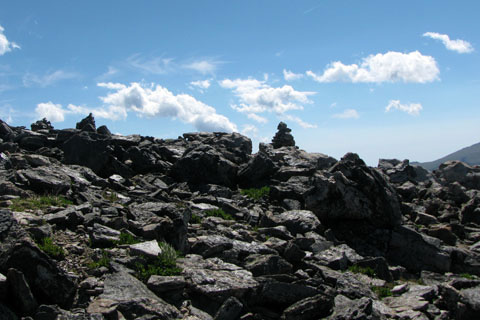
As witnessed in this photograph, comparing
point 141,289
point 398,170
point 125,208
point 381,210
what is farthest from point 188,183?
point 398,170

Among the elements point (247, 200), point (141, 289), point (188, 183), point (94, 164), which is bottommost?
point (141, 289)

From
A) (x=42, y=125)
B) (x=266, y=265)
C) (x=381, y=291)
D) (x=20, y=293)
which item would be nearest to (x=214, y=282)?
(x=266, y=265)

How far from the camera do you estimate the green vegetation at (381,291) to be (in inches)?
553

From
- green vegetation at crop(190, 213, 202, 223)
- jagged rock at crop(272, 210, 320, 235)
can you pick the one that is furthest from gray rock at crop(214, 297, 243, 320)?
jagged rock at crop(272, 210, 320, 235)

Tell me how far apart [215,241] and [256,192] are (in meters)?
11.4

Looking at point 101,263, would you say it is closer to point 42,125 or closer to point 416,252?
point 416,252

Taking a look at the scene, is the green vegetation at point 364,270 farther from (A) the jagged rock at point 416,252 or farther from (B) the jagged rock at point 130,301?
(B) the jagged rock at point 130,301

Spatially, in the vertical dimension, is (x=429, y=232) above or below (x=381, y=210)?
below

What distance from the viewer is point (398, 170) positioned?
3994 centimetres

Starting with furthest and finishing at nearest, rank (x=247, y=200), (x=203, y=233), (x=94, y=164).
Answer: (x=94, y=164) < (x=247, y=200) < (x=203, y=233)

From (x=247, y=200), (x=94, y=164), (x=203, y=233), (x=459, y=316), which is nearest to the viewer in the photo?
(x=459, y=316)

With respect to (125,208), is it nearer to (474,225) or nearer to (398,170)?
(474,225)

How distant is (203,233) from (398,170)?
95.4 ft

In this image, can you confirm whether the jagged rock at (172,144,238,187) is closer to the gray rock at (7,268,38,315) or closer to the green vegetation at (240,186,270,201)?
the green vegetation at (240,186,270,201)
